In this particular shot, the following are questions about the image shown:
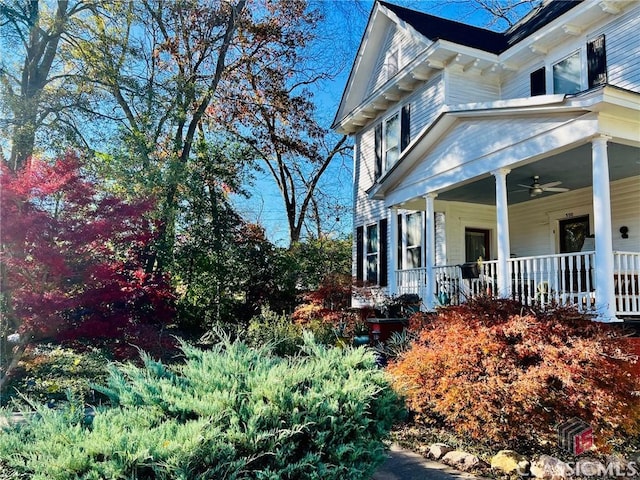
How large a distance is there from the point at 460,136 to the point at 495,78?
3759 mm

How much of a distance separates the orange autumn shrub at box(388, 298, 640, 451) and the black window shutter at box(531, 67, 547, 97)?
21.7ft

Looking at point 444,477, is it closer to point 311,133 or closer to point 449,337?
point 449,337

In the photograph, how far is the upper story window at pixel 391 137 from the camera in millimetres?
11891

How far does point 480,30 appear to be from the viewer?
12.7 meters

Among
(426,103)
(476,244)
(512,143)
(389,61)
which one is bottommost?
(476,244)

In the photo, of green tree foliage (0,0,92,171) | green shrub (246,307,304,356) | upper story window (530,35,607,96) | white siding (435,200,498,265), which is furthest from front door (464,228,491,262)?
green tree foliage (0,0,92,171)

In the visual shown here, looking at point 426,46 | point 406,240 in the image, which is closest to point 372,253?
point 406,240

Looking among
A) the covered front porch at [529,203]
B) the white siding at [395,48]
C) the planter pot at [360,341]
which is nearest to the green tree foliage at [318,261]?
the covered front porch at [529,203]

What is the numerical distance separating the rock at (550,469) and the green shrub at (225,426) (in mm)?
1572

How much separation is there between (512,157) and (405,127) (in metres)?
5.33

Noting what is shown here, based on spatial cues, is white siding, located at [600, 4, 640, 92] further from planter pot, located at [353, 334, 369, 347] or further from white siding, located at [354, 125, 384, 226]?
planter pot, located at [353, 334, 369, 347]

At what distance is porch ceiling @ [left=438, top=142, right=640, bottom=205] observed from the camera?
22.4 feet

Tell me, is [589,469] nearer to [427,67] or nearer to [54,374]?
[54,374]

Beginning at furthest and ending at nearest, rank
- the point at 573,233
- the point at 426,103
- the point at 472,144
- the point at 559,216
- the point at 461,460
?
the point at 426,103, the point at 559,216, the point at 573,233, the point at 472,144, the point at 461,460
